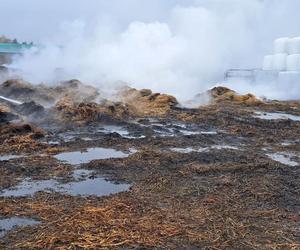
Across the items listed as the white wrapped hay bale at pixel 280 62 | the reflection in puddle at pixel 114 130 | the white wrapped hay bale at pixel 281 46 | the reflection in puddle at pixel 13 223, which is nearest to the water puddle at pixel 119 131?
the reflection in puddle at pixel 114 130

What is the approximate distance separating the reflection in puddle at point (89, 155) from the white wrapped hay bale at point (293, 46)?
27446 mm

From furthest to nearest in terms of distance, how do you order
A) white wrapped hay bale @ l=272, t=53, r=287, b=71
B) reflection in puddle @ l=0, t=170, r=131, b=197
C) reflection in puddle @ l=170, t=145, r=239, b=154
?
white wrapped hay bale @ l=272, t=53, r=287, b=71
reflection in puddle @ l=170, t=145, r=239, b=154
reflection in puddle @ l=0, t=170, r=131, b=197

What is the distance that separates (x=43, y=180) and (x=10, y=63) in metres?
26.8

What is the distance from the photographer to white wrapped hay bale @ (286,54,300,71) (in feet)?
105

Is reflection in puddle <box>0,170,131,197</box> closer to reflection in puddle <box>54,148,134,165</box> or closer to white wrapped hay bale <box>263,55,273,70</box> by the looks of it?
reflection in puddle <box>54,148,134,165</box>

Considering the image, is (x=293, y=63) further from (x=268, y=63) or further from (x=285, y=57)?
(x=268, y=63)

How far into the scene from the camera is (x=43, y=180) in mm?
7980

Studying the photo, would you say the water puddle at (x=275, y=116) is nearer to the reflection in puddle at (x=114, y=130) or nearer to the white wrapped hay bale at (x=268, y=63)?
the reflection in puddle at (x=114, y=130)

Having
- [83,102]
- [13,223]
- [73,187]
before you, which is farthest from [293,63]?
[13,223]

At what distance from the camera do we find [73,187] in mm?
7598

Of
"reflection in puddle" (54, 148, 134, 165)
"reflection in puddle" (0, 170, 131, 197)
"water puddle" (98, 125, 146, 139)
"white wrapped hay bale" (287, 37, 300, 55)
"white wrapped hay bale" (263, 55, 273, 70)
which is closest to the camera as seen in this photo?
"reflection in puddle" (0, 170, 131, 197)

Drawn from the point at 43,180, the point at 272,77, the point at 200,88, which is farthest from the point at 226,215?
the point at 272,77

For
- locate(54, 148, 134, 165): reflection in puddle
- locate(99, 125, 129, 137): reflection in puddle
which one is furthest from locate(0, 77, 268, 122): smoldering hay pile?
locate(54, 148, 134, 165): reflection in puddle

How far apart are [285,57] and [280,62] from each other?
0.54m
